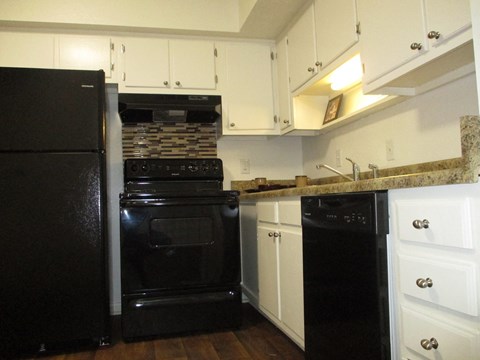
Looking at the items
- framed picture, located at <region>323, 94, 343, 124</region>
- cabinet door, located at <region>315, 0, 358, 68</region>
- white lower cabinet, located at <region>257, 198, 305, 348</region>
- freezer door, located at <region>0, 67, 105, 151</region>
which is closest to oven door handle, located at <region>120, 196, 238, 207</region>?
white lower cabinet, located at <region>257, 198, 305, 348</region>

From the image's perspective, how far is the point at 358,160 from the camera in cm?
242

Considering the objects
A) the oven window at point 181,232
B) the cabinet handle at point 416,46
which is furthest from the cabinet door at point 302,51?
the oven window at point 181,232

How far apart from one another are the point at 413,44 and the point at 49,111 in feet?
6.27

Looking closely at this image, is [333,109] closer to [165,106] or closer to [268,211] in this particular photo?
[268,211]

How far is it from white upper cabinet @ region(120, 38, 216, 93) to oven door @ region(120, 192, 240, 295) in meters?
0.92

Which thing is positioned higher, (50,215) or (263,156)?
(263,156)

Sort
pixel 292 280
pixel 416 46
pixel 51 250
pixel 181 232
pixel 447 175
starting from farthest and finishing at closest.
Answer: pixel 181 232
pixel 51 250
pixel 292 280
pixel 416 46
pixel 447 175

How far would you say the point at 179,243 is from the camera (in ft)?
7.57

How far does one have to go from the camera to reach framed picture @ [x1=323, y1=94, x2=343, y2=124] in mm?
2576

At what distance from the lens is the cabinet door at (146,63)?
8.82 feet

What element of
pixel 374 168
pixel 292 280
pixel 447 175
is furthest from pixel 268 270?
pixel 447 175

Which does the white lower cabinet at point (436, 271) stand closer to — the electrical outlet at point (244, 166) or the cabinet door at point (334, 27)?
the cabinet door at point (334, 27)

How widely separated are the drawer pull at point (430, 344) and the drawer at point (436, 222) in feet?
0.83

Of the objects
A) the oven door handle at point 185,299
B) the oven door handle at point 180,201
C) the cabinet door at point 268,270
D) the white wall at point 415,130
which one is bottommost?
the oven door handle at point 185,299
